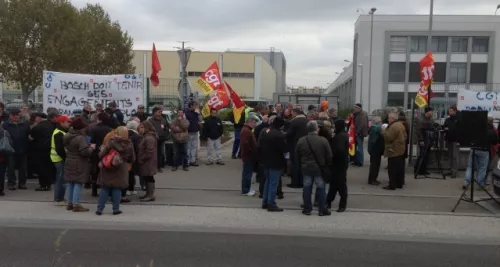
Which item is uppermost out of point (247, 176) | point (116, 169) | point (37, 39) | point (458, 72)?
point (458, 72)

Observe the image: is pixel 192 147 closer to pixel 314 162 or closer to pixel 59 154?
pixel 59 154

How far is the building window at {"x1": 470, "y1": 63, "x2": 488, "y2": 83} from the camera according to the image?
58625 mm

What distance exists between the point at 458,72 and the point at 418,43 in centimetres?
608

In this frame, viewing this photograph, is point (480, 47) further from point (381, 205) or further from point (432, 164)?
point (381, 205)

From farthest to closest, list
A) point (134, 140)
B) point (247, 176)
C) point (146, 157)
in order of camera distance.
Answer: point (247, 176) < point (134, 140) < point (146, 157)

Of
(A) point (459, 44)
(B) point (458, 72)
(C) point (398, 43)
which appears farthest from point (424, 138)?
(A) point (459, 44)

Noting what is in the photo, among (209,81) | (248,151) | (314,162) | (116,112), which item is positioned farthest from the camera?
(209,81)

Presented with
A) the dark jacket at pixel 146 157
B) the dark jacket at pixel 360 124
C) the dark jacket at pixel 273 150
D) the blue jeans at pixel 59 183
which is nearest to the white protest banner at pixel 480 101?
the dark jacket at pixel 360 124

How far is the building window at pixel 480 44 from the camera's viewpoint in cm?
5872

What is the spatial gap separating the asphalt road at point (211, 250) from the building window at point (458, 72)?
57521 millimetres

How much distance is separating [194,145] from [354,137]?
4.35m

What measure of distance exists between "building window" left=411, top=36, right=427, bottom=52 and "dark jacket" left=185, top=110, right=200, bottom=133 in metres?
51.9

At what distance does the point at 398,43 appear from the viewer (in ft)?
195

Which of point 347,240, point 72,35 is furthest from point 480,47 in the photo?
point 347,240
